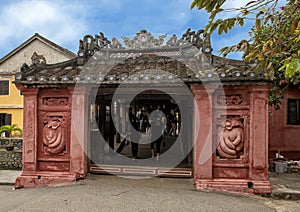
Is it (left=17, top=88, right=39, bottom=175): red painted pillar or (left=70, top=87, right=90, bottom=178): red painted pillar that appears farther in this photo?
(left=17, top=88, right=39, bottom=175): red painted pillar

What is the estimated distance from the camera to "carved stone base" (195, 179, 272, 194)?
6156 millimetres

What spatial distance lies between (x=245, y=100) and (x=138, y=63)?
2919mm

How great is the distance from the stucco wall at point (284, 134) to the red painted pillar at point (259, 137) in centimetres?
439

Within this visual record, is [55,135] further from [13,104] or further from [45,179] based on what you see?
[13,104]

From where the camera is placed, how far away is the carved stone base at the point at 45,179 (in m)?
6.82

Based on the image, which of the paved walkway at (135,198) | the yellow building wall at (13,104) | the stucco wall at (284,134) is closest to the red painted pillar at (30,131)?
the paved walkway at (135,198)

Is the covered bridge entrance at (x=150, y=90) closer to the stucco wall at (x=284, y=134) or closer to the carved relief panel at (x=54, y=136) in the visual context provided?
the carved relief panel at (x=54, y=136)

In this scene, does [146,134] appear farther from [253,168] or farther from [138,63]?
[253,168]

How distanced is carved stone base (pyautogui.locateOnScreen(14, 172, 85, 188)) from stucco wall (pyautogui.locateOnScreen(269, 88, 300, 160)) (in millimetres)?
7135

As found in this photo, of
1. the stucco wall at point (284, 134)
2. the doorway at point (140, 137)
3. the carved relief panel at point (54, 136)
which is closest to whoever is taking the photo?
the carved relief panel at point (54, 136)

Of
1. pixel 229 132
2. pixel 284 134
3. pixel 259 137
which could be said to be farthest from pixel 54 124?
pixel 284 134

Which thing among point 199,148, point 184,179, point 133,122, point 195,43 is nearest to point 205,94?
point 199,148

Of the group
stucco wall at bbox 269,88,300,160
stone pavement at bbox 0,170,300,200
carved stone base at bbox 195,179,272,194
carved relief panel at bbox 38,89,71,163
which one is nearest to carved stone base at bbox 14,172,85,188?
carved relief panel at bbox 38,89,71,163

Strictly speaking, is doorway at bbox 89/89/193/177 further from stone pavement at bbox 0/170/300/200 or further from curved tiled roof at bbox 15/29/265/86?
stone pavement at bbox 0/170/300/200
